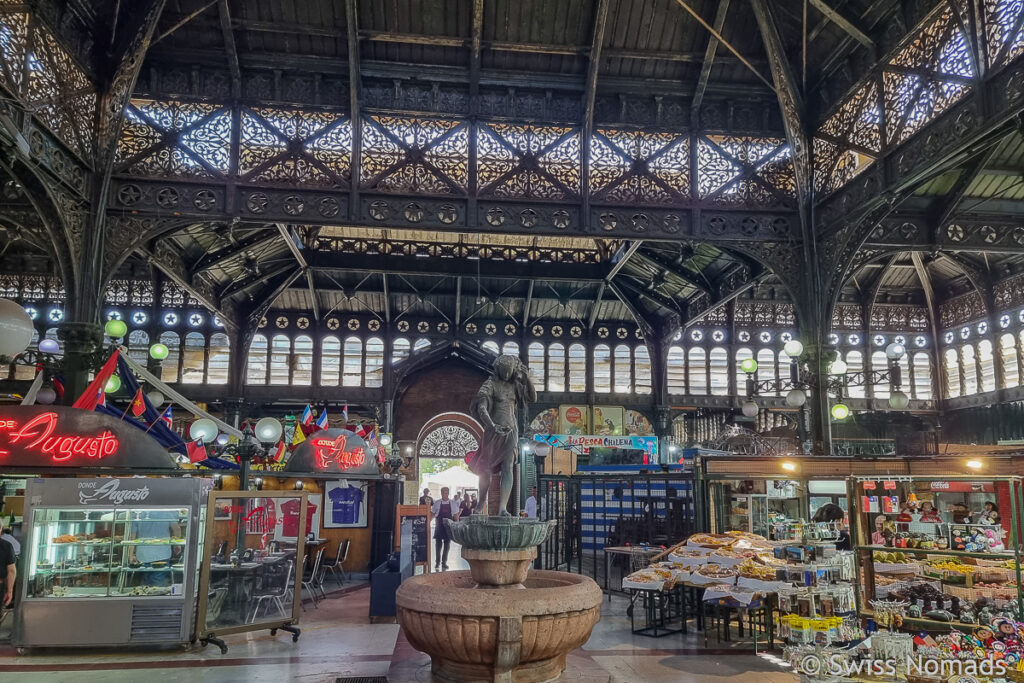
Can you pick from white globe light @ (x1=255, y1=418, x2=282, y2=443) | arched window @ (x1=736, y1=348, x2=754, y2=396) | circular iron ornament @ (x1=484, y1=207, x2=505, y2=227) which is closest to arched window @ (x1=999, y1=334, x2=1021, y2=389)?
arched window @ (x1=736, y1=348, x2=754, y2=396)

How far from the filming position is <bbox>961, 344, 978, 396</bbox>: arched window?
2178 cm

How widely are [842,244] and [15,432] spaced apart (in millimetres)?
13219

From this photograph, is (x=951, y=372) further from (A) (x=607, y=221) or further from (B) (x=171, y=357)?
(B) (x=171, y=357)

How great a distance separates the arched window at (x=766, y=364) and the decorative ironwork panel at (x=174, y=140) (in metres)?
18.5

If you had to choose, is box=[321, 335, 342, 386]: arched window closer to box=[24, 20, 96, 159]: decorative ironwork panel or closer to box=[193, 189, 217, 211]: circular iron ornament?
box=[193, 189, 217, 211]: circular iron ornament

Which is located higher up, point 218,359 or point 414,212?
point 414,212

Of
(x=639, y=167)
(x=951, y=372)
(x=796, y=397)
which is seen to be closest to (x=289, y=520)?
(x=639, y=167)

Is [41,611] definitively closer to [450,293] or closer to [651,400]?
[450,293]

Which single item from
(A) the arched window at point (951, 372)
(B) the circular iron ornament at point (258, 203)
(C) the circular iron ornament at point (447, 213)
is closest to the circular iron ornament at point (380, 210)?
(C) the circular iron ornament at point (447, 213)

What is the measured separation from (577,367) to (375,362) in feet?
23.2

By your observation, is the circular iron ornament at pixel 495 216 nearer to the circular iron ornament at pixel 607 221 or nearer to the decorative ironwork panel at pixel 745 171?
the circular iron ornament at pixel 607 221

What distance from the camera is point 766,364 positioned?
24.3 meters

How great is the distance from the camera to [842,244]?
41.8 feet

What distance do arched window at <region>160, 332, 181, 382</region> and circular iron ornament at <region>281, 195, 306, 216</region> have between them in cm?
1215
